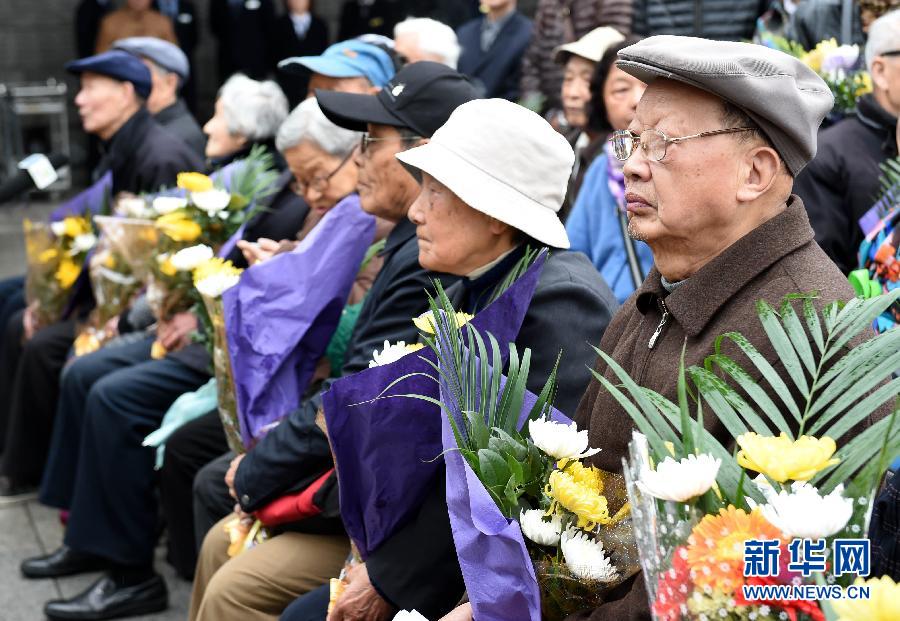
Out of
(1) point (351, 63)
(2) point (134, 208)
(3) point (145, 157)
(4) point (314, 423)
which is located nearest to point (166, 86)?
(3) point (145, 157)

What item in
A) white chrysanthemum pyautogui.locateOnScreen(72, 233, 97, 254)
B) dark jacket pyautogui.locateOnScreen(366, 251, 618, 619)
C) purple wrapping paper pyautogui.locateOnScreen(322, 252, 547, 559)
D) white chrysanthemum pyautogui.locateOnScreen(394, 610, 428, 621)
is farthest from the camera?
white chrysanthemum pyautogui.locateOnScreen(72, 233, 97, 254)

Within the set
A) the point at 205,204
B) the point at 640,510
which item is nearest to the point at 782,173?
the point at 640,510

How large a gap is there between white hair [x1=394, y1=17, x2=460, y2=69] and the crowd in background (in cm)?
2

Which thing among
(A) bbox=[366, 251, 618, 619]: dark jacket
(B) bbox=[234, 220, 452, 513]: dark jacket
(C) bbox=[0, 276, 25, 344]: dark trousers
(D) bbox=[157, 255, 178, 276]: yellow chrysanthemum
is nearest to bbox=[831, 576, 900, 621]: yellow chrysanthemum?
(A) bbox=[366, 251, 618, 619]: dark jacket

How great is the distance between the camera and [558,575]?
2.09 meters

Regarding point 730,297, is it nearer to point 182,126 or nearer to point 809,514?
point 809,514

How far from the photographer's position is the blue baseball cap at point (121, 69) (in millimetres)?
6512

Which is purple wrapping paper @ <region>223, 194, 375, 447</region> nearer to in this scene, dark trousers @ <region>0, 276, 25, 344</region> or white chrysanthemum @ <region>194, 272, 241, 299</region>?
white chrysanthemum @ <region>194, 272, 241, 299</region>

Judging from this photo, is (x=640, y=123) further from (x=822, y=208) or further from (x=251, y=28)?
(x=251, y=28)

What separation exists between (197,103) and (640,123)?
1205 centimetres

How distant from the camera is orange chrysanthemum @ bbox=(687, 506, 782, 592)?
4.99 feet

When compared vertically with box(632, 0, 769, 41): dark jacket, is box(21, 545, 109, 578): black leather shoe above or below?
below

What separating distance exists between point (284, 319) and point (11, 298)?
3.75m

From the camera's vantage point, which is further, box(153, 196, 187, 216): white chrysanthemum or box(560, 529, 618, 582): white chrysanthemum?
box(153, 196, 187, 216): white chrysanthemum
